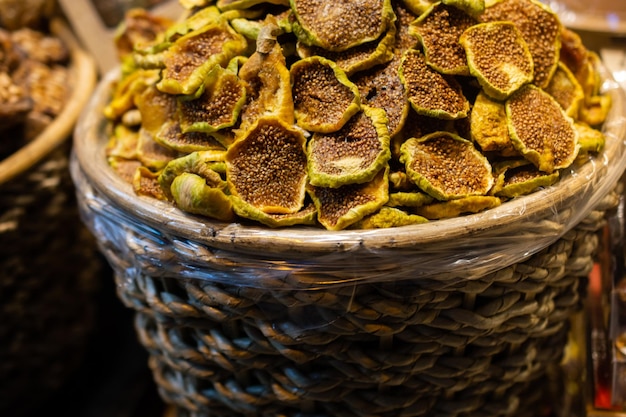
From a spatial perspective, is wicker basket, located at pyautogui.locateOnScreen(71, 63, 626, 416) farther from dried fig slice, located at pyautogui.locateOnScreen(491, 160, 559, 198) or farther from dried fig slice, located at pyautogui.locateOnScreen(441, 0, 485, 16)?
dried fig slice, located at pyautogui.locateOnScreen(441, 0, 485, 16)

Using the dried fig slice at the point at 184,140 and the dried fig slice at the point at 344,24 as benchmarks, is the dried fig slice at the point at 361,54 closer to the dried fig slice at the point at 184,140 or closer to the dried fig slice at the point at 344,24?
the dried fig slice at the point at 344,24

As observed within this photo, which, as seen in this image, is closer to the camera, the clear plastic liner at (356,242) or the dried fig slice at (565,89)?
the clear plastic liner at (356,242)

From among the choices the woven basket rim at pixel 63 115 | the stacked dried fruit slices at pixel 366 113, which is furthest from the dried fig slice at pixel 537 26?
the woven basket rim at pixel 63 115

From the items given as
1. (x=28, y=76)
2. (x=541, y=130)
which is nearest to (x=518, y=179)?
(x=541, y=130)

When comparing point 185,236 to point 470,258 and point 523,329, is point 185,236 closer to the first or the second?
point 470,258

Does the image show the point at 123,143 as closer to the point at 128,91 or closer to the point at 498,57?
the point at 128,91

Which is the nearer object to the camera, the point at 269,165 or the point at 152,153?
the point at 269,165
